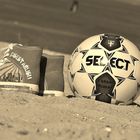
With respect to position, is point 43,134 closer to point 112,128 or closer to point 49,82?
point 112,128

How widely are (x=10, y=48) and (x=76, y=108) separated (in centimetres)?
152

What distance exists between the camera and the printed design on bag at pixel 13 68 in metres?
7.66

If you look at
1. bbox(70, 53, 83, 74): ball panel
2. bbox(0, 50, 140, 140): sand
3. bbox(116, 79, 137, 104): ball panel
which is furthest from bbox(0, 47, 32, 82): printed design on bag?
bbox(116, 79, 137, 104): ball panel

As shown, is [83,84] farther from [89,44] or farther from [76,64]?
[89,44]

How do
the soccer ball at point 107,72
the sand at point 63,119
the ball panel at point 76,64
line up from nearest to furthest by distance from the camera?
the sand at point 63,119
the soccer ball at point 107,72
the ball panel at point 76,64

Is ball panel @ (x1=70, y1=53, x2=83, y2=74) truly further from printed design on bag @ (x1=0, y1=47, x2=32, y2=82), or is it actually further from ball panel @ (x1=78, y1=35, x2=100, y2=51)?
printed design on bag @ (x1=0, y1=47, x2=32, y2=82)

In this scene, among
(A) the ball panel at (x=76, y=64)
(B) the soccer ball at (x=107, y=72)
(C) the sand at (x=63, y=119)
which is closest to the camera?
(C) the sand at (x=63, y=119)

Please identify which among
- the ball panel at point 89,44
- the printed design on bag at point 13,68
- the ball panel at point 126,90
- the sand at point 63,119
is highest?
the ball panel at point 89,44

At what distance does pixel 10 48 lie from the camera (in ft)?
26.2

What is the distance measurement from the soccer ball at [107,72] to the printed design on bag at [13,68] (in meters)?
0.68

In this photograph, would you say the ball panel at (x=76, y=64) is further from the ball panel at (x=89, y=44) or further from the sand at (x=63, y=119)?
the sand at (x=63, y=119)

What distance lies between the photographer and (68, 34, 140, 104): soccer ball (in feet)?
25.1


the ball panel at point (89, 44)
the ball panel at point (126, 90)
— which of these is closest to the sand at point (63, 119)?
the ball panel at point (126, 90)

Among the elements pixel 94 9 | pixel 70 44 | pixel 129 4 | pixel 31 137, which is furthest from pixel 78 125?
pixel 129 4
